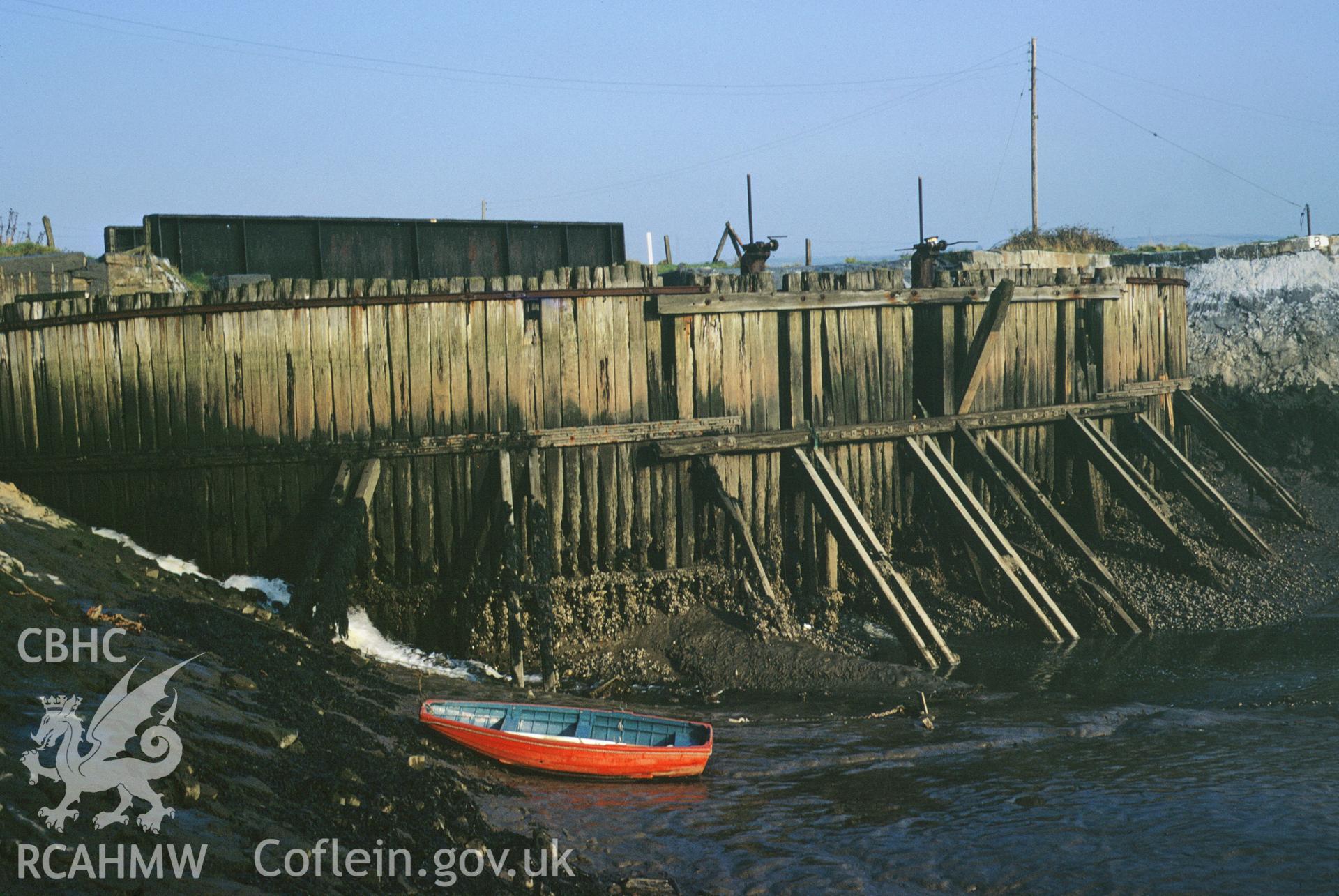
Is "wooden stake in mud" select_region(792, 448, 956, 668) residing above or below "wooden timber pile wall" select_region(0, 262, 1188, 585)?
below

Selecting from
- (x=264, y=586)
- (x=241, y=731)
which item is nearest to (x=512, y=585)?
(x=264, y=586)

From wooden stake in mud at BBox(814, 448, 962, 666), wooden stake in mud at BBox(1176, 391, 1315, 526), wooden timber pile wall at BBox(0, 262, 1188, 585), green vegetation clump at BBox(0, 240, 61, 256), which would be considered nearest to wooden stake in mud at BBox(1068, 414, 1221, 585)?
wooden stake in mud at BBox(1176, 391, 1315, 526)

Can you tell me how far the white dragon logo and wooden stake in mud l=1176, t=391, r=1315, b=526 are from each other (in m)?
15.8

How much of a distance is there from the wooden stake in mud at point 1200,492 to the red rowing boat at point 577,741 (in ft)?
33.5

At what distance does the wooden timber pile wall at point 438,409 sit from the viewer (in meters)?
11.5

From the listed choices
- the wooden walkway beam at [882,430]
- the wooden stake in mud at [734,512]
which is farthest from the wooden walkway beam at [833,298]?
the wooden stake in mud at [734,512]

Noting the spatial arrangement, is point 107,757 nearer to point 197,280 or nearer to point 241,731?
point 241,731

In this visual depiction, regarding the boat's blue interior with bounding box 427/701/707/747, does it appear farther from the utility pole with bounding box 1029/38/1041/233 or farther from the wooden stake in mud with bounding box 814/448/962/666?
the utility pole with bounding box 1029/38/1041/233

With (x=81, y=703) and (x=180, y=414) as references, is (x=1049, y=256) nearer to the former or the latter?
(x=180, y=414)

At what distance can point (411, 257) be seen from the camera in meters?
19.2

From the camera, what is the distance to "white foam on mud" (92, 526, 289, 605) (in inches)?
443

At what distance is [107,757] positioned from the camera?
5.30 metres

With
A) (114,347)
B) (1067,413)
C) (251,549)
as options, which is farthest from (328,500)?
(1067,413)

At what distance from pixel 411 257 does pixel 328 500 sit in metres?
8.81
